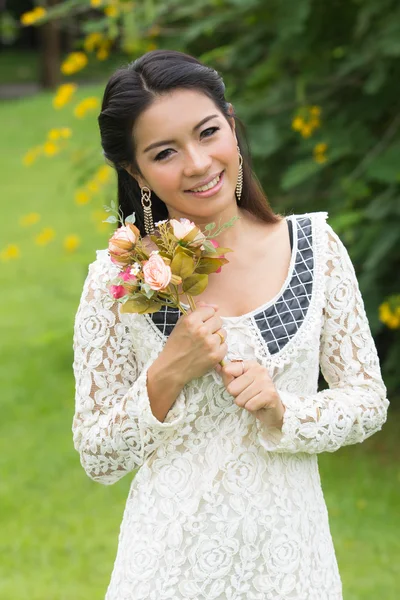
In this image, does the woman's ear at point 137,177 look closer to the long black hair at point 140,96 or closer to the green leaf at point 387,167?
the long black hair at point 140,96

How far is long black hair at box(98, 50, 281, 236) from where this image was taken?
2.29 metres

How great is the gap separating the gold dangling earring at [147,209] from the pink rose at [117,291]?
302mm

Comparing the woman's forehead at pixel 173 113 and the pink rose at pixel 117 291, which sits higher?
the woman's forehead at pixel 173 113

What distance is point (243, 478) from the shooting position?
2311mm

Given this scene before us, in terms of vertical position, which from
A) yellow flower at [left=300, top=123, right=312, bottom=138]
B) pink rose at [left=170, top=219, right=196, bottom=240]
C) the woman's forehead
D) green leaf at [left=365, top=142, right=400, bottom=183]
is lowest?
pink rose at [left=170, top=219, right=196, bottom=240]

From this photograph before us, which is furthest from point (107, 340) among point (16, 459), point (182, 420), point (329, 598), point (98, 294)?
point (16, 459)

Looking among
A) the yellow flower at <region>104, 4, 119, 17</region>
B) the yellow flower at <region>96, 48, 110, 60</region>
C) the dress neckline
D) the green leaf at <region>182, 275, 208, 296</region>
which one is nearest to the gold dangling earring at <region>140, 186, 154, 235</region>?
the dress neckline

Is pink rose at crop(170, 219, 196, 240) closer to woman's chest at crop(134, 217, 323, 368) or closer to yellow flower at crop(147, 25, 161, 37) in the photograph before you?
woman's chest at crop(134, 217, 323, 368)

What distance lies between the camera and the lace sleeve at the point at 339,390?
2262mm

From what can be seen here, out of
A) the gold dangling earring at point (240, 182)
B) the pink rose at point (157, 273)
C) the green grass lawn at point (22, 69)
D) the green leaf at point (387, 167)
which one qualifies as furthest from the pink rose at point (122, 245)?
the green grass lawn at point (22, 69)

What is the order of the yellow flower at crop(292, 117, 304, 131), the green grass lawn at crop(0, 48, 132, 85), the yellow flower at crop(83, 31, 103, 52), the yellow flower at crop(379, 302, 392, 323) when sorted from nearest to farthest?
the yellow flower at crop(379, 302, 392, 323), the yellow flower at crop(292, 117, 304, 131), the yellow flower at crop(83, 31, 103, 52), the green grass lawn at crop(0, 48, 132, 85)

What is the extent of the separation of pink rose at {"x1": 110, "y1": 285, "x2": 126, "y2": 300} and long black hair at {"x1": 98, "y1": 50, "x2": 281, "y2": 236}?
326 mm

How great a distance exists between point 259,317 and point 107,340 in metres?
0.34

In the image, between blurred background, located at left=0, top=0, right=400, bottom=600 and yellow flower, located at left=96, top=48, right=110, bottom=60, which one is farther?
yellow flower, located at left=96, top=48, right=110, bottom=60
